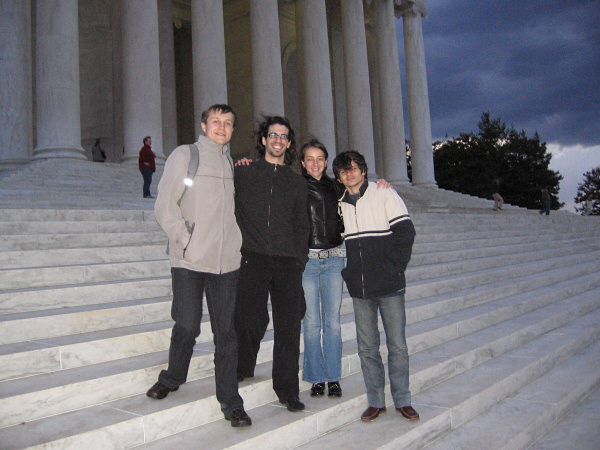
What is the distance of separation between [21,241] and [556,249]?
21.3 meters

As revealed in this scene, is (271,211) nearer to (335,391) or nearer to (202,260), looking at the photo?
(202,260)

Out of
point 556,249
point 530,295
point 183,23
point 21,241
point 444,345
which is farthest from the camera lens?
point 183,23

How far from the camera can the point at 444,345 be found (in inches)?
412

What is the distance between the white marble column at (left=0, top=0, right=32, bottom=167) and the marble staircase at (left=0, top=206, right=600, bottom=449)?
14.1 metres

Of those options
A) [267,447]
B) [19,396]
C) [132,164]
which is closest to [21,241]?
[19,396]

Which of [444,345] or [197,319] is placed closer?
[197,319]

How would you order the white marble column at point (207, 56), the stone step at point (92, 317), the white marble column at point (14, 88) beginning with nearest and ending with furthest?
the stone step at point (92, 317) < the white marble column at point (14, 88) < the white marble column at point (207, 56)

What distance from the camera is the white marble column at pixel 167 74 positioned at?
3916 centimetres

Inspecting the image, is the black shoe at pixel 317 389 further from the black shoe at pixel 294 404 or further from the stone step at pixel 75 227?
the stone step at pixel 75 227

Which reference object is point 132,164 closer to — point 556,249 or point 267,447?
point 556,249

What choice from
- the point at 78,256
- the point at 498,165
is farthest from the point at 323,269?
the point at 498,165

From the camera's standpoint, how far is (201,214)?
621 centimetres

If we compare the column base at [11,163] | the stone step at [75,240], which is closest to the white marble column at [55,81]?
the column base at [11,163]

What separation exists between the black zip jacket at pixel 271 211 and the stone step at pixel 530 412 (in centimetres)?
304
